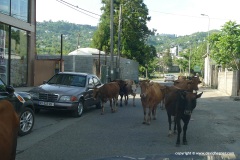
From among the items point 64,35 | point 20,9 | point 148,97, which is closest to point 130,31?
point 20,9

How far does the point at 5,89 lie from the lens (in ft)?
29.0

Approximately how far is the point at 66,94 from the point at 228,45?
49.5 feet

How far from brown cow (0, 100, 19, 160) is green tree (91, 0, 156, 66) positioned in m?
47.6

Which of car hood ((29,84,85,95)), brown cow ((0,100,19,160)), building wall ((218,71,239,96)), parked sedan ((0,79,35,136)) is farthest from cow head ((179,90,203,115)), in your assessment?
building wall ((218,71,239,96))

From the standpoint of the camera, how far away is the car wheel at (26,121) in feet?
31.9

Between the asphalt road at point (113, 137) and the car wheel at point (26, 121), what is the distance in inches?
9.3

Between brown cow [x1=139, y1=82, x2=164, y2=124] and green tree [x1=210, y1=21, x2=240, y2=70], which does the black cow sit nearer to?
brown cow [x1=139, y1=82, x2=164, y2=124]

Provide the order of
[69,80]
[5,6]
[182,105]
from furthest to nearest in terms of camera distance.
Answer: [5,6] < [69,80] < [182,105]

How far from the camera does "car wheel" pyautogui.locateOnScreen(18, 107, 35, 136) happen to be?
9734 mm

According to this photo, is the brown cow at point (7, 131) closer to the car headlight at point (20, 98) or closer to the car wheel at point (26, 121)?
the car headlight at point (20, 98)

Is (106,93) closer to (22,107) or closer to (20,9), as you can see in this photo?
(22,107)

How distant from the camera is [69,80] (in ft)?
50.0

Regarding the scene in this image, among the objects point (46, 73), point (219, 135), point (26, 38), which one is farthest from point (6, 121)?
point (46, 73)

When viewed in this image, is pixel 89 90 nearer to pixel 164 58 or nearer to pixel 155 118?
pixel 155 118
